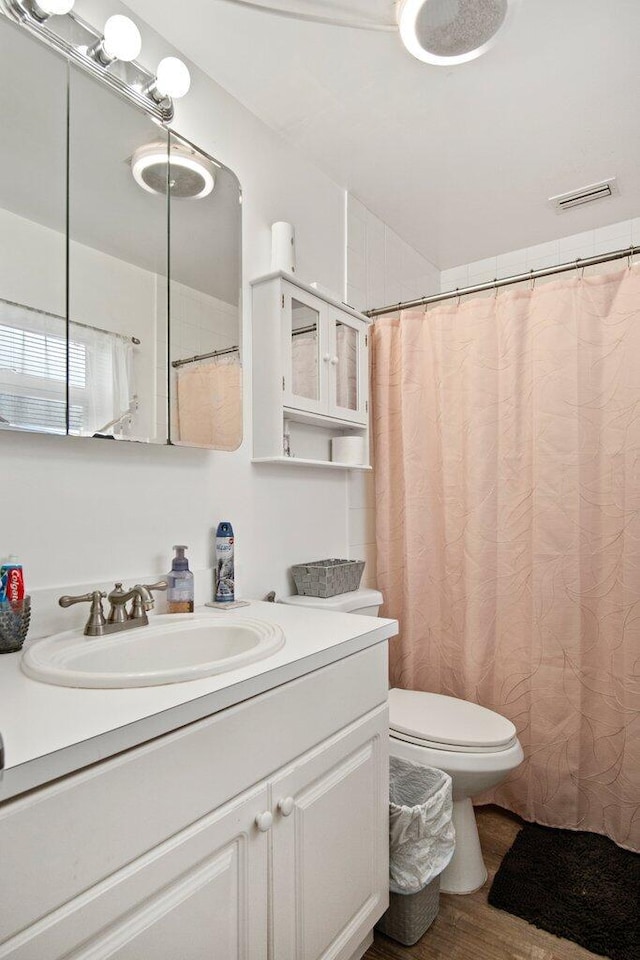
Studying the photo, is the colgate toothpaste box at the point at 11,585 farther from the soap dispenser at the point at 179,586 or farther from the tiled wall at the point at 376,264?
the tiled wall at the point at 376,264

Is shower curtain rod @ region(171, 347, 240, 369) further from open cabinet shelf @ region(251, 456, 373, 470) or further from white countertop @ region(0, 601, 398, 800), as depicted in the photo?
white countertop @ region(0, 601, 398, 800)

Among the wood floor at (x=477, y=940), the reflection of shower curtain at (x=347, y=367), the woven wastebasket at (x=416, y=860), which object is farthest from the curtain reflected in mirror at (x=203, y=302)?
the wood floor at (x=477, y=940)

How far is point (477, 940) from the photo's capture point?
55.2 inches

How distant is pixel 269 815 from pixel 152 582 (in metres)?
0.63

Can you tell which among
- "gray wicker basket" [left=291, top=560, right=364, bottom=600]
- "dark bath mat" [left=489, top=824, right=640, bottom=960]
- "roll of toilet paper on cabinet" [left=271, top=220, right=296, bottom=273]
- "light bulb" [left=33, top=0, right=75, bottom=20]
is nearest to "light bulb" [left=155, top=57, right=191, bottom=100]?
"light bulb" [left=33, top=0, right=75, bottom=20]

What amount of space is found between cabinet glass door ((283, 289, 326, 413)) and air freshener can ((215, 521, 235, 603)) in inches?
17.9

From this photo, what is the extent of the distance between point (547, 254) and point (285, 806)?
107 inches

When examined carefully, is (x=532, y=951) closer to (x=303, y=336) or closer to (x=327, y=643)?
(x=327, y=643)

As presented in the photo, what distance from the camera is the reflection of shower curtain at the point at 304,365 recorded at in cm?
177

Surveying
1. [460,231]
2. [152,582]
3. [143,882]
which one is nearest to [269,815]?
[143,882]

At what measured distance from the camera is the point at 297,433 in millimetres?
1960

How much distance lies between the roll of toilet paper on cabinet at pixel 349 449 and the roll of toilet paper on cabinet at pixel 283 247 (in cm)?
63

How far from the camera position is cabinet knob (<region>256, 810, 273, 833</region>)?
943mm

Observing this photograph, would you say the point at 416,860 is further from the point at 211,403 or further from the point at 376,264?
the point at 376,264
